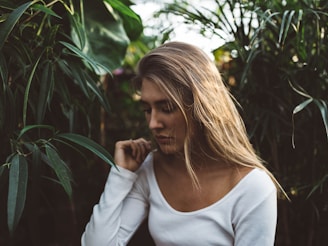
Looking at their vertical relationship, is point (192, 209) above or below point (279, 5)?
below

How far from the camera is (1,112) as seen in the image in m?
0.98

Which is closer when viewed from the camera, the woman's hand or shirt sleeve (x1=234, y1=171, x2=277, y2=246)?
shirt sleeve (x1=234, y1=171, x2=277, y2=246)

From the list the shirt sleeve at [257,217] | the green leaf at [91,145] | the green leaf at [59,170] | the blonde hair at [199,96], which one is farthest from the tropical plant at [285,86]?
the green leaf at [59,170]

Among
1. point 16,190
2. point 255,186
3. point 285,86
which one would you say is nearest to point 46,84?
point 16,190

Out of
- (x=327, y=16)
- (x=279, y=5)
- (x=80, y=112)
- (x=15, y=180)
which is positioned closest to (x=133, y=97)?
(x=80, y=112)

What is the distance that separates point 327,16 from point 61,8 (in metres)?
0.85

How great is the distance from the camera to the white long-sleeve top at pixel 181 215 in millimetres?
994

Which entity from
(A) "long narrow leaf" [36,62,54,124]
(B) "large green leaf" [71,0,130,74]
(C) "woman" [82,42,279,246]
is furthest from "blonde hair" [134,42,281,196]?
(B) "large green leaf" [71,0,130,74]

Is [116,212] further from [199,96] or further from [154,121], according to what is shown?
[199,96]

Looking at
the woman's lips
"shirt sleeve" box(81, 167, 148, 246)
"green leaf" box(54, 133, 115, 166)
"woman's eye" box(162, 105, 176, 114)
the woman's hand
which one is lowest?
"shirt sleeve" box(81, 167, 148, 246)

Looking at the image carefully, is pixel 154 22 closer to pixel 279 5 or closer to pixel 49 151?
pixel 279 5

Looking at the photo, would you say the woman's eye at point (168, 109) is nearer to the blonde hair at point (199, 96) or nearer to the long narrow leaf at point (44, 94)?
the blonde hair at point (199, 96)

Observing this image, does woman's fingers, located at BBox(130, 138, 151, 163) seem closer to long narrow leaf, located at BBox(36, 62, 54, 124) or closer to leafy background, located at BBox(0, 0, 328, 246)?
leafy background, located at BBox(0, 0, 328, 246)

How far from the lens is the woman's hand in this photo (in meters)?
1.20
